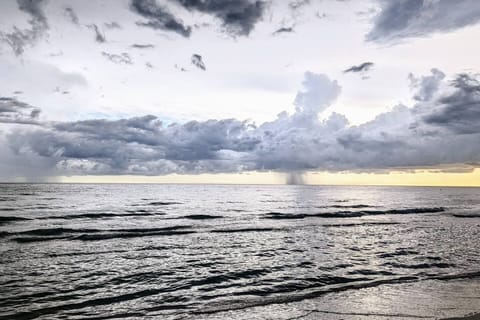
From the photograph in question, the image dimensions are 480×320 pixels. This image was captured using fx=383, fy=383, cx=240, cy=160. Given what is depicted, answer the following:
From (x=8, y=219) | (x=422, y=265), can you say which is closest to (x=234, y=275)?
(x=422, y=265)

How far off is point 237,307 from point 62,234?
89.0 ft

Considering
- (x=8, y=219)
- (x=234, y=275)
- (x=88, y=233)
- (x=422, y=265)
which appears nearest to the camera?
(x=234, y=275)

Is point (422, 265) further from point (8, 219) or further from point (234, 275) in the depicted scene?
point (8, 219)

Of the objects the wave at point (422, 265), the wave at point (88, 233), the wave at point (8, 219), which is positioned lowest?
the wave at point (422, 265)

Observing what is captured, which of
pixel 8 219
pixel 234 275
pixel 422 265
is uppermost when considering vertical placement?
pixel 8 219

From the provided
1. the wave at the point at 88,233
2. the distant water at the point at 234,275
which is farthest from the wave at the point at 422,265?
the wave at the point at 88,233

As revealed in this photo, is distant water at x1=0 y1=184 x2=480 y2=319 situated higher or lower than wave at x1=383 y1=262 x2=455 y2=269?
higher

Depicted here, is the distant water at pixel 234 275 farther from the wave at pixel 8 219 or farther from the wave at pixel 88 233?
the wave at pixel 8 219

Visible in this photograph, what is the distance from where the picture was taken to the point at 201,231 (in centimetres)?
3959

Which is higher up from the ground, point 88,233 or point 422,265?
point 88,233

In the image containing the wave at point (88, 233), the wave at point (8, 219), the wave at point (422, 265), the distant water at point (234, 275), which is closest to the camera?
the distant water at point (234, 275)

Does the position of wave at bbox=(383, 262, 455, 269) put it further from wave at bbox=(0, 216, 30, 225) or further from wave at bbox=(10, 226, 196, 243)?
wave at bbox=(0, 216, 30, 225)

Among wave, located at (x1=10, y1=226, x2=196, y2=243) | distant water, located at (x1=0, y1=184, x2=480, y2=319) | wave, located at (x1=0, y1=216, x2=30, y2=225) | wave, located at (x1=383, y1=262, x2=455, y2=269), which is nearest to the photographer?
distant water, located at (x1=0, y1=184, x2=480, y2=319)

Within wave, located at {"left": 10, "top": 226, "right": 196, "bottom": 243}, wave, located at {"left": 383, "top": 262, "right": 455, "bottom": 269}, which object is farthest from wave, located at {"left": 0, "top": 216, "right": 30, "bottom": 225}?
wave, located at {"left": 383, "top": 262, "right": 455, "bottom": 269}
